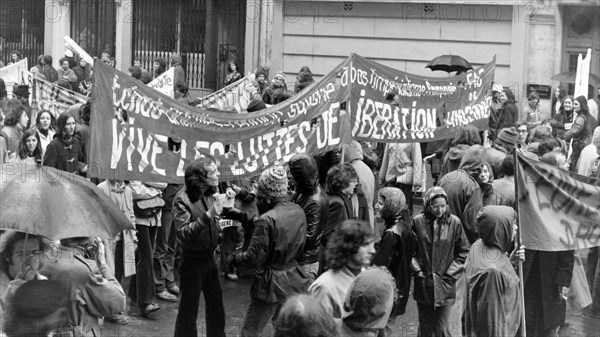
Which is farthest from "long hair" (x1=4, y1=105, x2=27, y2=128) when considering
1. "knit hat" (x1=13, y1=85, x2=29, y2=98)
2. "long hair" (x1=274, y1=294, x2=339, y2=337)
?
"long hair" (x1=274, y1=294, x2=339, y2=337)

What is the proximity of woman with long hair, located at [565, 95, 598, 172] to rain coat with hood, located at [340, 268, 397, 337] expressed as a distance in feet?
31.1

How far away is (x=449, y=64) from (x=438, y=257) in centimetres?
1301

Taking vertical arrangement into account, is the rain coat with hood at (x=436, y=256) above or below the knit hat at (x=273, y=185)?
below

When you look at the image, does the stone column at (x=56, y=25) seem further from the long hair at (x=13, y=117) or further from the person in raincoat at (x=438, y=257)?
the person in raincoat at (x=438, y=257)

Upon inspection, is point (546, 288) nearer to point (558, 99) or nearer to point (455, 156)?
point (455, 156)

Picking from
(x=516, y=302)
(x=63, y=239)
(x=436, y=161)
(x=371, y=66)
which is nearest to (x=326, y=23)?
(x=436, y=161)

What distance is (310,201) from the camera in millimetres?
8578

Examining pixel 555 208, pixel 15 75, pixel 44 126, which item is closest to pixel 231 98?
pixel 15 75

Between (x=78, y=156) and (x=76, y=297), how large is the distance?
4.93 m

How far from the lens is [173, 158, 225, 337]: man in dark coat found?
8.05 meters

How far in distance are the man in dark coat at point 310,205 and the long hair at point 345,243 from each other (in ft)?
5.05

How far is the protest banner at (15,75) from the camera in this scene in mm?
14883

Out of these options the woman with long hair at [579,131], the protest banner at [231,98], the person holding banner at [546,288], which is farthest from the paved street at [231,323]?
the woman with long hair at [579,131]

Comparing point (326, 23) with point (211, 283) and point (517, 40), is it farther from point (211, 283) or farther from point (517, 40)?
point (211, 283)
